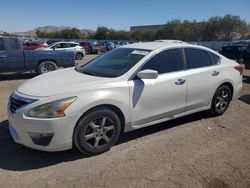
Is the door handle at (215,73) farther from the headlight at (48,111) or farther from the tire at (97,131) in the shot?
the headlight at (48,111)

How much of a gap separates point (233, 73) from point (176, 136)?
2160mm

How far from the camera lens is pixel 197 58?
571 cm

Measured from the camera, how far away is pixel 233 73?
20.6 feet

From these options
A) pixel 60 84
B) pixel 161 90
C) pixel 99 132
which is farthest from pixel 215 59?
pixel 60 84

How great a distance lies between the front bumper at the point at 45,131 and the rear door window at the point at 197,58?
260 cm

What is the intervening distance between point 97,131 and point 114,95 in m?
0.58

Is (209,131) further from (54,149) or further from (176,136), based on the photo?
(54,149)

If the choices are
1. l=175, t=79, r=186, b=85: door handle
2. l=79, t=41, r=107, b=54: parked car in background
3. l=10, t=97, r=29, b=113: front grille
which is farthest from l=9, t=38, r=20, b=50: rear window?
l=79, t=41, r=107, b=54: parked car in background

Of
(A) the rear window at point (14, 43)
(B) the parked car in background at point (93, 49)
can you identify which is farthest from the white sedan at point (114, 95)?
(B) the parked car in background at point (93, 49)

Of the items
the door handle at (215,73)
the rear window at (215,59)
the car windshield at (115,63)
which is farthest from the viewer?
the rear window at (215,59)

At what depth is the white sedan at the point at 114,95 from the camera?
3.96 m

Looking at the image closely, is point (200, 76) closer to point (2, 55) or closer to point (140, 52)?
point (140, 52)

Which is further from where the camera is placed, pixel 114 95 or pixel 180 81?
pixel 180 81

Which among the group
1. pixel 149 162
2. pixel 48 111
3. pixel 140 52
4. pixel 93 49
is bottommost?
pixel 93 49
